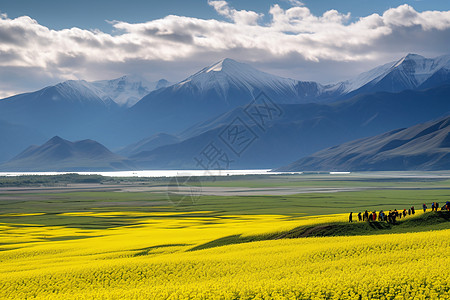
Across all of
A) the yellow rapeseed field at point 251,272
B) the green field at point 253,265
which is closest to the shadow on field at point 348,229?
the green field at point 253,265

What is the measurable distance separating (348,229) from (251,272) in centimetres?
2447

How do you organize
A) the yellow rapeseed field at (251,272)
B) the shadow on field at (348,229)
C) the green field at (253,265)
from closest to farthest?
1. the yellow rapeseed field at (251,272)
2. the green field at (253,265)
3. the shadow on field at (348,229)

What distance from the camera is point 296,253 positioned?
145ft

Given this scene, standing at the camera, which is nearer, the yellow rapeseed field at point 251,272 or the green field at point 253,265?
the yellow rapeseed field at point 251,272

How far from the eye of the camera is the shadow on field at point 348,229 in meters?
59.3

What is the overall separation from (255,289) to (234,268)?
29.3 feet

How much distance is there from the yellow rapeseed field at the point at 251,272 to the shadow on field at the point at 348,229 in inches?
212

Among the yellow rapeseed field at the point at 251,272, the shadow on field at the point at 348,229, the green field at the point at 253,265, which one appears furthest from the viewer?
the shadow on field at the point at 348,229

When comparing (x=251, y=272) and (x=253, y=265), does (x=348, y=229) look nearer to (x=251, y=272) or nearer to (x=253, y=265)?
(x=253, y=265)

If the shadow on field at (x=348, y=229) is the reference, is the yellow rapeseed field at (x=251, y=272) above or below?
above

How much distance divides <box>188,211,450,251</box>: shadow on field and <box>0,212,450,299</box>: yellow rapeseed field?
539 cm

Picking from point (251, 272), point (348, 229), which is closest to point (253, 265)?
point (251, 272)

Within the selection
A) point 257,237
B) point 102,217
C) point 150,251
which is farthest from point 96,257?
point 102,217

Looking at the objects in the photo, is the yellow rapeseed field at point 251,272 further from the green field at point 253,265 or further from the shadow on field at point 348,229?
the shadow on field at point 348,229
